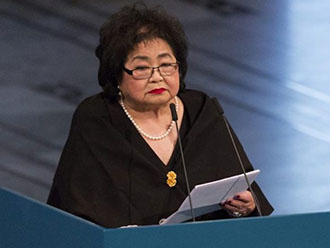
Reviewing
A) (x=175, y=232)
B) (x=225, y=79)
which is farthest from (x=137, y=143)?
(x=225, y=79)

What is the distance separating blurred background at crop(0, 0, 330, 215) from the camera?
566 cm

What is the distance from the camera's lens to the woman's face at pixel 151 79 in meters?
3.37

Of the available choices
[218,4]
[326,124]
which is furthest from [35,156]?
[218,4]

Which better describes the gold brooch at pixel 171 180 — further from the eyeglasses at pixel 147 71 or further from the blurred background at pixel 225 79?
the blurred background at pixel 225 79

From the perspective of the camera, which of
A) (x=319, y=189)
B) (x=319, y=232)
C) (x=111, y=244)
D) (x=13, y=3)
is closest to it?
(x=111, y=244)

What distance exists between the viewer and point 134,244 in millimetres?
2385

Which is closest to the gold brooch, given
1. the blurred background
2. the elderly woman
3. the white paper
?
the elderly woman

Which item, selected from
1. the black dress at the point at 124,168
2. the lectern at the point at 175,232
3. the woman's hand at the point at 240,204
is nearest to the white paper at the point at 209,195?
the woman's hand at the point at 240,204

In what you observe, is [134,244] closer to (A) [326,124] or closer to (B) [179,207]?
(B) [179,207]

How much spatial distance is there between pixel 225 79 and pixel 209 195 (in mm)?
3804

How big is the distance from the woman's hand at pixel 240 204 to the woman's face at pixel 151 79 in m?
0.39

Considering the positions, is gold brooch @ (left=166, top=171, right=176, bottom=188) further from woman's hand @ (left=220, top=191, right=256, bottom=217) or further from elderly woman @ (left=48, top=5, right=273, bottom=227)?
woman's hand @ (left=220, top=191, right=256, bottom=217)

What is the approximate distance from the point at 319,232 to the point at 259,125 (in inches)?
144

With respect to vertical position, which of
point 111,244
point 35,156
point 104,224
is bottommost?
point 35,156
